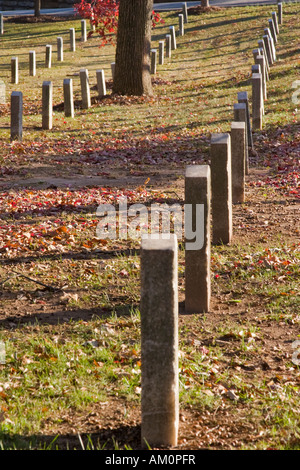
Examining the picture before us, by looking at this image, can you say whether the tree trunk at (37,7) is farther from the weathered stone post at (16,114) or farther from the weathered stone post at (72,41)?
the weathered stone post at (16,114)

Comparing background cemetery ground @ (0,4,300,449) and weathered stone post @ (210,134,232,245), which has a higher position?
weathered stone post @ (210,134,232,245)

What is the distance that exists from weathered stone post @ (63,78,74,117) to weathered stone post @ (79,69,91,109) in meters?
1.09

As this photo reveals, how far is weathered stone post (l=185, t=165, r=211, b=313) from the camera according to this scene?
5566mm

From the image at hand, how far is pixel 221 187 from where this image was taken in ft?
23.4

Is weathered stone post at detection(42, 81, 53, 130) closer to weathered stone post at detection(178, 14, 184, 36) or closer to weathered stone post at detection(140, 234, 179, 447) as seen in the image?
weathered stone post at detection(140, 234, 179, 447)

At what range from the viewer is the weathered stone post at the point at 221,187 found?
6.93 meters

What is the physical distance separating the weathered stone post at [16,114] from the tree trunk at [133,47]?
556 centimetres

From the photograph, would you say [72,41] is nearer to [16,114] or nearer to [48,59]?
[48,59]

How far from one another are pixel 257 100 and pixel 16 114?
197 inches

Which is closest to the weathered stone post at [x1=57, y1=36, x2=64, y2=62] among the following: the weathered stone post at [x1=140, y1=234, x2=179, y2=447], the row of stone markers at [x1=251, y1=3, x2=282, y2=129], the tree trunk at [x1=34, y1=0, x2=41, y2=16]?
the row of stone markers at [x1=251, y1=3, x2=282, y2=129]

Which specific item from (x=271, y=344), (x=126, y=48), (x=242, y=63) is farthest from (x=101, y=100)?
(x=271, y=344)

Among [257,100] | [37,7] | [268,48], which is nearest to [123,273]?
[257,100]

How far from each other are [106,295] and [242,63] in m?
19.5
